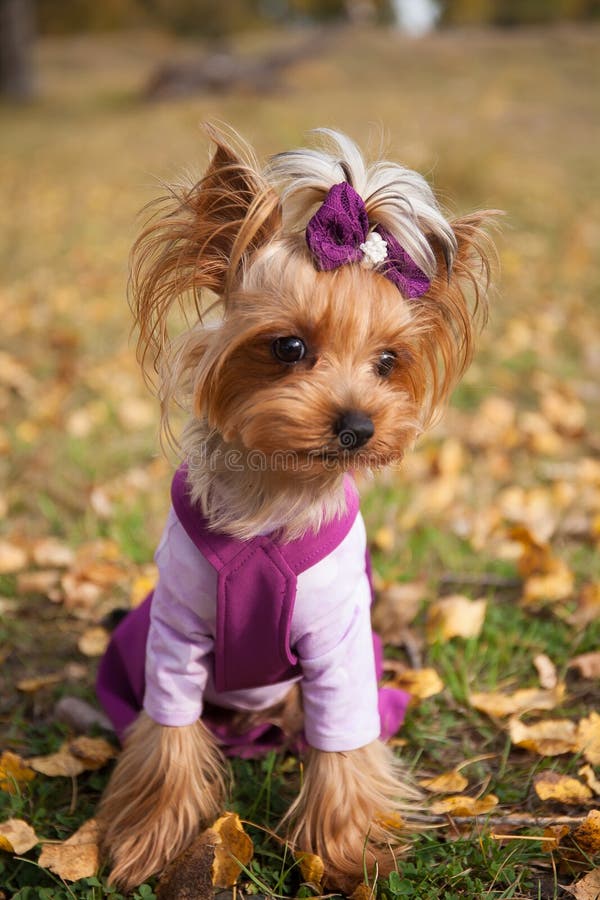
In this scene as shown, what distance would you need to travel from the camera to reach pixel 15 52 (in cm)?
2102

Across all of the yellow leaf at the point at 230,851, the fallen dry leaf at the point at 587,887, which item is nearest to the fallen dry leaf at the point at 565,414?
the fallen dry leaf at the point at 587,887

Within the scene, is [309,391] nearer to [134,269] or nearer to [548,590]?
[134,269]

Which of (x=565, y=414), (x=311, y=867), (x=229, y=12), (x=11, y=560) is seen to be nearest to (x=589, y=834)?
(x=311, y=867)

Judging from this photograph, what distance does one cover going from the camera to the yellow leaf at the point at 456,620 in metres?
3.18

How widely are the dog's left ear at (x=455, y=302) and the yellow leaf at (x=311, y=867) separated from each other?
49.2 inches

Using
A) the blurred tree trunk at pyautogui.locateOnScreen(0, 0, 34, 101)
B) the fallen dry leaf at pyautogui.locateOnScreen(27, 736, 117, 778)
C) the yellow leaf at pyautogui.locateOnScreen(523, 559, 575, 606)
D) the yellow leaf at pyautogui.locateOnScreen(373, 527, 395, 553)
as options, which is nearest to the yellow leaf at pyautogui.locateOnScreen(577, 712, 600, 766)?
the yellow leaf at pyautogui.locateOnScreen(523, 559, 575, 606)

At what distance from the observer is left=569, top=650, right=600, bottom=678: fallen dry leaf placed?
3.03 metres

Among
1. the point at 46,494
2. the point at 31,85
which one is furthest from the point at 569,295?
the point at 31,85

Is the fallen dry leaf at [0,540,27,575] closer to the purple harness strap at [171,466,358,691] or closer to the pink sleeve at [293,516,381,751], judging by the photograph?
the purple harness strap at [171,466,358,691]

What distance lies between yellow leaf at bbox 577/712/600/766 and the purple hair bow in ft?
5.19

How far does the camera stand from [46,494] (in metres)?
4.25

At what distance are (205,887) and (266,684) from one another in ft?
1.77

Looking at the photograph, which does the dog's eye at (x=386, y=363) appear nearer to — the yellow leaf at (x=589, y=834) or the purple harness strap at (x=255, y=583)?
the purple harness strap at (x=255, y=583)

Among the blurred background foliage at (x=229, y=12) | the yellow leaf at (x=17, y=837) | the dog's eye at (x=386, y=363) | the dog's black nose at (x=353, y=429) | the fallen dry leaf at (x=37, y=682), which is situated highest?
the blurred background foliage at (x=229, y=12)
